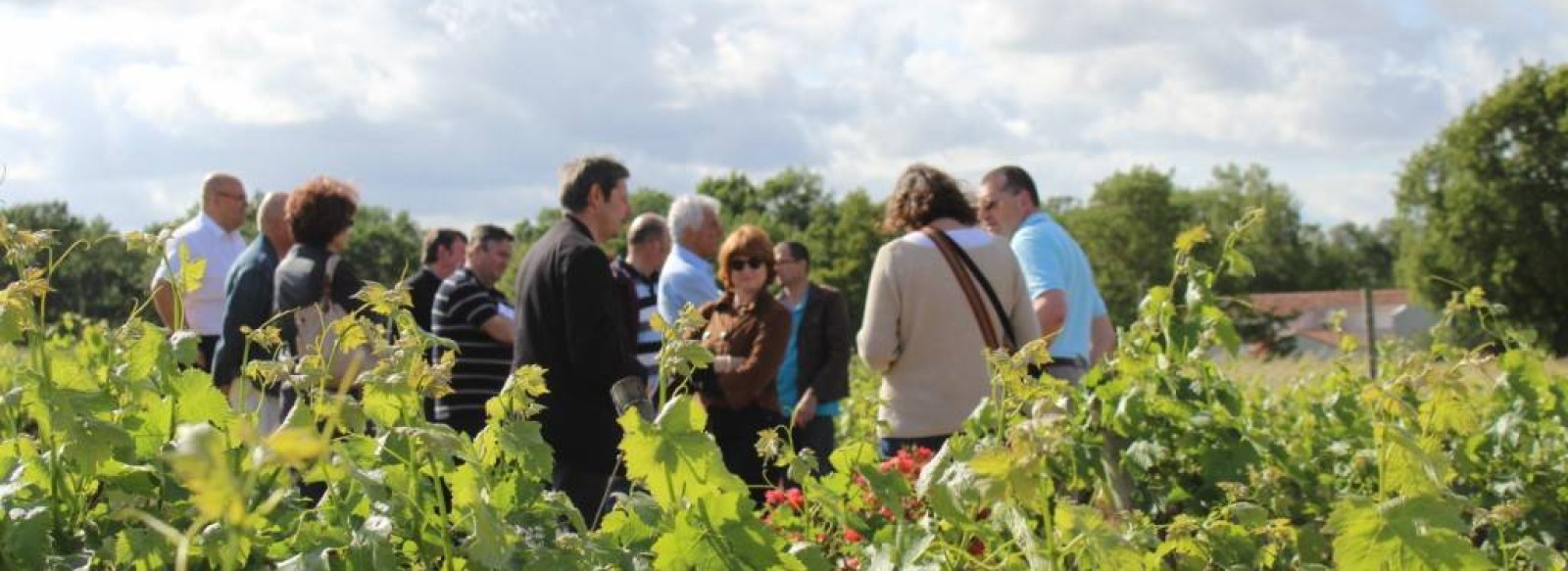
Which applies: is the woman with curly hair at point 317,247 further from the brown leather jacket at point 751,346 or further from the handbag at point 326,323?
the brown leather jacket at point 751,346

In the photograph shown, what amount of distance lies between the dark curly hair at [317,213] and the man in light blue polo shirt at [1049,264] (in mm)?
2131

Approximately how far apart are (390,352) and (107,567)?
390mm

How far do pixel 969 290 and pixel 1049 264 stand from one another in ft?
2.37

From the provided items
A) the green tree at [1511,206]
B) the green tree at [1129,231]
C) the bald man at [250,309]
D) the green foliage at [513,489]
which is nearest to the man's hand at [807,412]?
the bald man at [250,309]

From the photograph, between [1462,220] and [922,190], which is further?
[1462,220]

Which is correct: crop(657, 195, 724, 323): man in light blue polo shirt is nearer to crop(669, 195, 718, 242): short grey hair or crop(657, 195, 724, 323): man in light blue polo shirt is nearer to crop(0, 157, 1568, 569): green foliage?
crop(669, 195, 718, 242): short grey hair

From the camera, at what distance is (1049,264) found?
16.7 feet

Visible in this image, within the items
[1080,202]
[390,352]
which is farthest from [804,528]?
[1080,202]

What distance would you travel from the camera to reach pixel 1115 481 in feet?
9.80

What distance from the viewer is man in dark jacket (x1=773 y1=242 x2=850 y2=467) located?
21.0 ft

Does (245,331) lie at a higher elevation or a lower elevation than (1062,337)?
higher

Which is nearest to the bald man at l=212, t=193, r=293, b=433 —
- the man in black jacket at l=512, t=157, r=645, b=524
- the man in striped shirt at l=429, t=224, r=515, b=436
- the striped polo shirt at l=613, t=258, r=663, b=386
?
the man in striped shirt at l=429, t=224, r=515, b=436

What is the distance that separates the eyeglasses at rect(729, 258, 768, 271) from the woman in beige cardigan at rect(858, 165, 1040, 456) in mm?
1327

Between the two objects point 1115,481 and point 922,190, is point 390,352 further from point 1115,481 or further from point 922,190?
point 922,190
